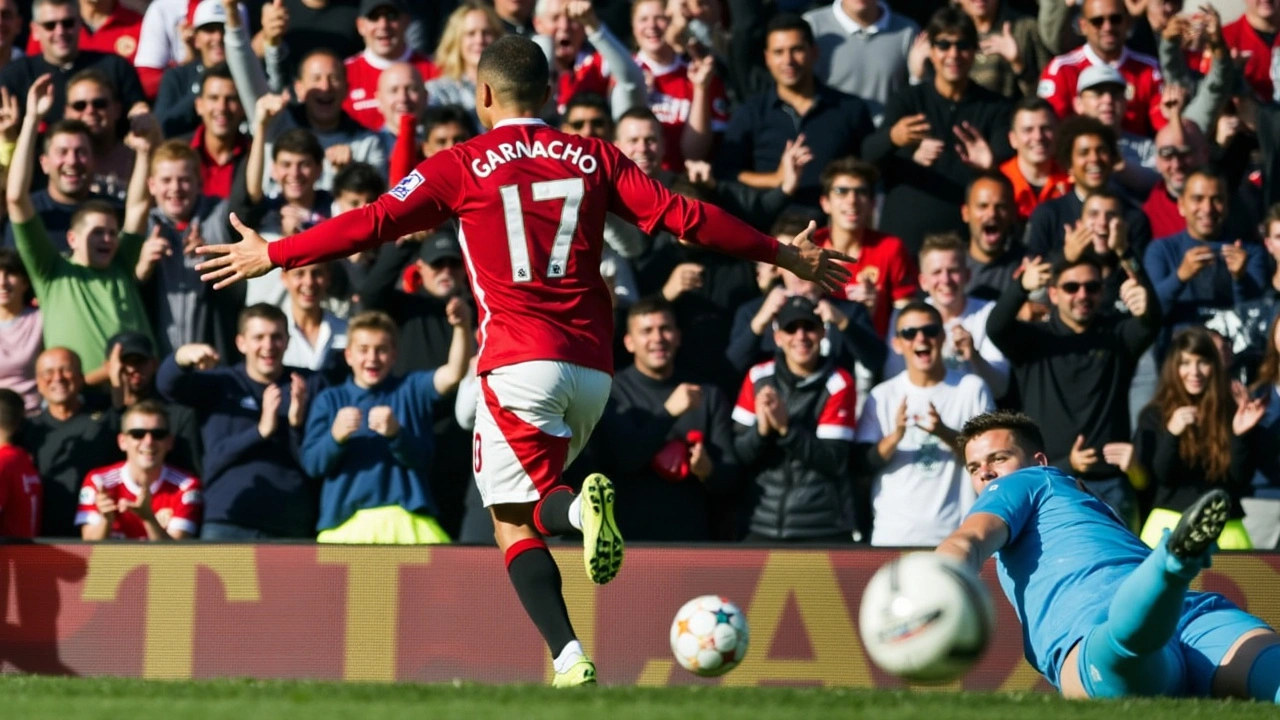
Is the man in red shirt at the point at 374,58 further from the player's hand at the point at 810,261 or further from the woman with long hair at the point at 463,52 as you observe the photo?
the player's hand at the point at 810,261

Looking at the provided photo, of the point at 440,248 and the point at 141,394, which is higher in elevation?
the point at 440,248

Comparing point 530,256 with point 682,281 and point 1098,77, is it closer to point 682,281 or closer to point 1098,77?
point 682,281

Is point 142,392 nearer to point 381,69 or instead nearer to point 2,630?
point 2,630

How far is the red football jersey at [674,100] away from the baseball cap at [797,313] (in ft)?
7.95

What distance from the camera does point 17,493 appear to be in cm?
1072

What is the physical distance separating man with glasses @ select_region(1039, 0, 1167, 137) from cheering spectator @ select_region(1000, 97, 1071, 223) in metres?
0.85

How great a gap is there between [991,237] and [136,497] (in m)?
5.60

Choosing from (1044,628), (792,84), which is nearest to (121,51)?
(792,84)

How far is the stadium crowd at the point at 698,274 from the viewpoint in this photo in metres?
10.7

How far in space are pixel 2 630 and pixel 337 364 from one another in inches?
98.8

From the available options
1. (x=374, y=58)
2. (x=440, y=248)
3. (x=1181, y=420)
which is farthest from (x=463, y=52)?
(x=1181, y=420)

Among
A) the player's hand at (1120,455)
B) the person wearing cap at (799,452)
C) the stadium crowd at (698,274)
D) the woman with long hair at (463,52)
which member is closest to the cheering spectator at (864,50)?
the stadium crowd at (698,274)

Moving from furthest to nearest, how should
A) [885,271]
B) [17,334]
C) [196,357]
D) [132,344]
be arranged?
1. [885,271]
2. [17,334]
3. [132,344]
4. [196,357]

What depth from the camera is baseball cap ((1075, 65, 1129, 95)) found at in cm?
1302
